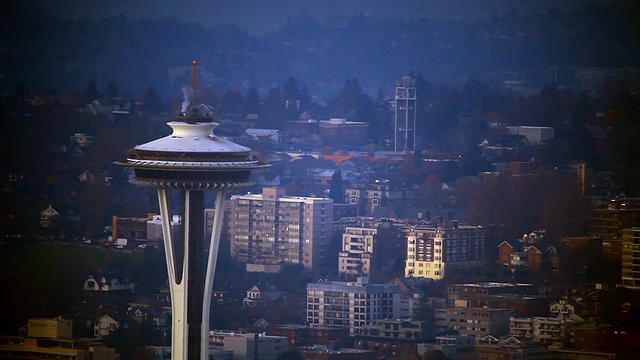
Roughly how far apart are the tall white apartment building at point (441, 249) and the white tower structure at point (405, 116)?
8.33 meters

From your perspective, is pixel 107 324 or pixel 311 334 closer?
pixel 107 324

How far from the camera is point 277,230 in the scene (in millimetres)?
30875

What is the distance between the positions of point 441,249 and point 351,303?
9.90 ft

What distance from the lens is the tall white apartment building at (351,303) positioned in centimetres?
2589

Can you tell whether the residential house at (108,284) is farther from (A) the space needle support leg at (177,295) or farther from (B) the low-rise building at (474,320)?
(A) the space needle support leg at (177,295)

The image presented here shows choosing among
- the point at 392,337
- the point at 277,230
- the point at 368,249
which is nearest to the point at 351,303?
the point at 392,337

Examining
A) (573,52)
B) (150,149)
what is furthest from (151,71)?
(150,149)

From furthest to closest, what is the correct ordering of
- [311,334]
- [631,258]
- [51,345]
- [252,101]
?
[252,101]
[631,258]
[311,334]
[51,345]

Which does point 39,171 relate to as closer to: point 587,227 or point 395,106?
point 587,227

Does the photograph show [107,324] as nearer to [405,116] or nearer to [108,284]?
[108,284]

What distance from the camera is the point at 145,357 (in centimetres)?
2227

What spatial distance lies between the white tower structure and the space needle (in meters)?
22.0

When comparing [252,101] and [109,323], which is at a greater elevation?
[252,101]

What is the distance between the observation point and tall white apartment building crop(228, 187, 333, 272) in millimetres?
30078
